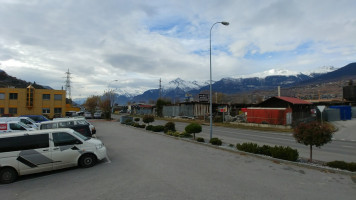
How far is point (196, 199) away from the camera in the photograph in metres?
5.52

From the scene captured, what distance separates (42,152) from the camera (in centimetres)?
799

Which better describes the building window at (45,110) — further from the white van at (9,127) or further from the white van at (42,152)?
the white van at (42,152)

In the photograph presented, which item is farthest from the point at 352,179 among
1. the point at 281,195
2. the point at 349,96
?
the point at 349,96

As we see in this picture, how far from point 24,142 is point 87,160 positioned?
2.32 meters

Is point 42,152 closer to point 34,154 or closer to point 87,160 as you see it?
point 34,154

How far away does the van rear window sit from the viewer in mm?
7609

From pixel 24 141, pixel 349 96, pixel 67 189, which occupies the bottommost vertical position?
pixel 67 189

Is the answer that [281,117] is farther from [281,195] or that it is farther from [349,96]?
[349,96]

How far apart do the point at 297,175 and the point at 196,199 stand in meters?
4.31

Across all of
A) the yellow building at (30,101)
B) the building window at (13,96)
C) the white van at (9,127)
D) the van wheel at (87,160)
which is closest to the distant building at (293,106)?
the van wheel at (87,160)

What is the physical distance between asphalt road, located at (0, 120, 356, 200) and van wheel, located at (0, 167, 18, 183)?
0.24 meters

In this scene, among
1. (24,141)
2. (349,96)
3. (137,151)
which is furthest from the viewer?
(349,96)

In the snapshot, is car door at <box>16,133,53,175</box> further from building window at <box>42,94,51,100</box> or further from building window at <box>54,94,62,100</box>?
building window at <box>54,94,62,100</box>

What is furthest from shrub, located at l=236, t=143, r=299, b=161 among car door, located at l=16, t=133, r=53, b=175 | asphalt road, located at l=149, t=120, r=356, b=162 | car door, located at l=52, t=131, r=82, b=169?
car door, located at l=16, t=133, r=53, b=175
